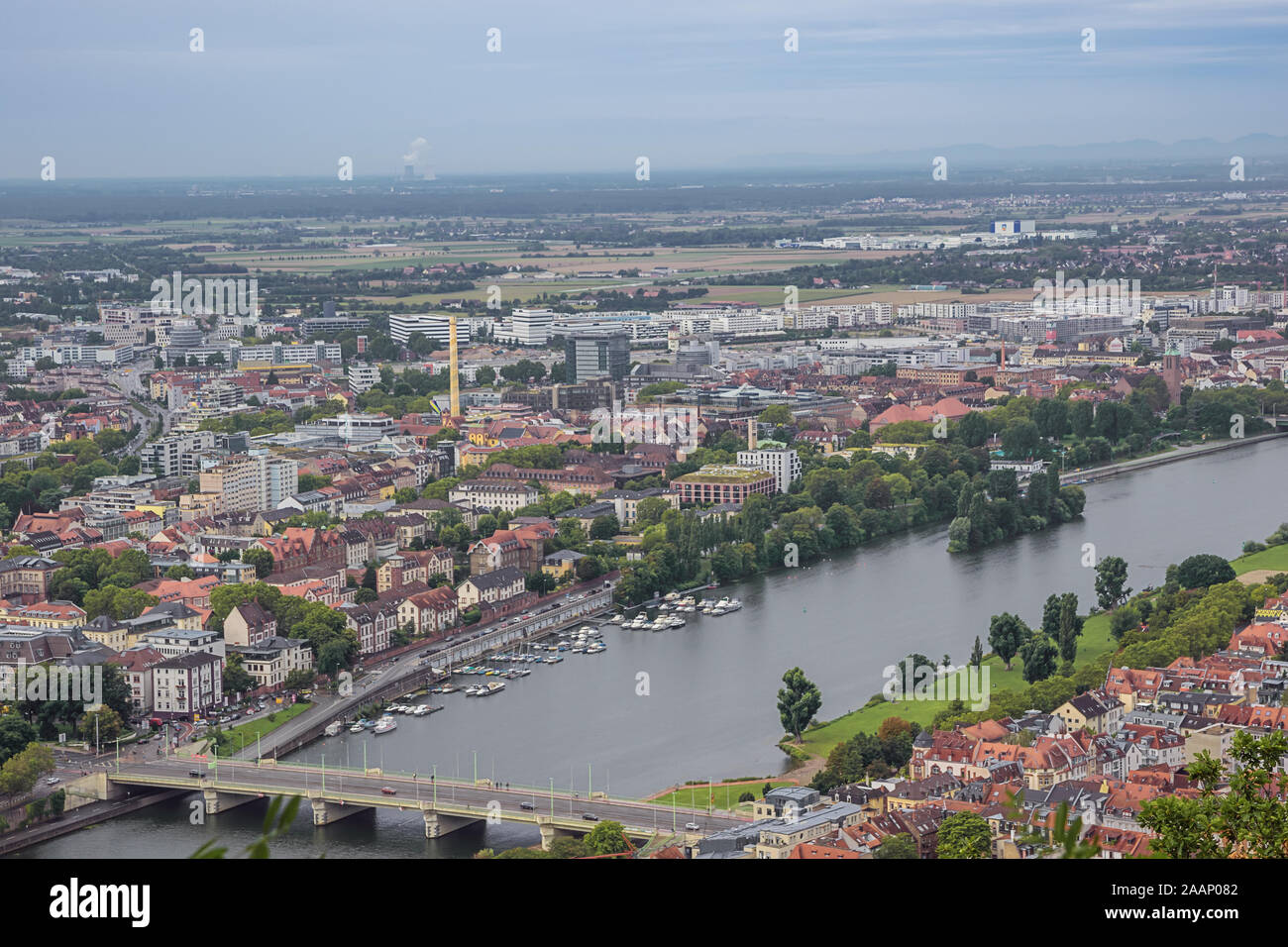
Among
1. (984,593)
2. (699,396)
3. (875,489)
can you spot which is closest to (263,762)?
(984,593)

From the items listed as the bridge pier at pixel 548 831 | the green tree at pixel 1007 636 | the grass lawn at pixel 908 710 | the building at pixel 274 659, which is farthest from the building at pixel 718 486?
the bridge pier at pixel 548 831

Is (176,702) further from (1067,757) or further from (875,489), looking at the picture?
(875,489)

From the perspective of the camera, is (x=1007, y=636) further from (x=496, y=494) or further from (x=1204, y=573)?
(x=496, y=494)

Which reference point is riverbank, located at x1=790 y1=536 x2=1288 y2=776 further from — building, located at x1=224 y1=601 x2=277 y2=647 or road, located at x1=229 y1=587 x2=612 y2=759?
building, located at x1=224 y1=601 x2=277 y2=647

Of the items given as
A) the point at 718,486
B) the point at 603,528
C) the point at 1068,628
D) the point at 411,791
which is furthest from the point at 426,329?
the point at 411,791

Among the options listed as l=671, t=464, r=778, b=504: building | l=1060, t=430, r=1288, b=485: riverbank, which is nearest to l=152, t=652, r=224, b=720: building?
l=671, t=464, r=778, b=504: building
